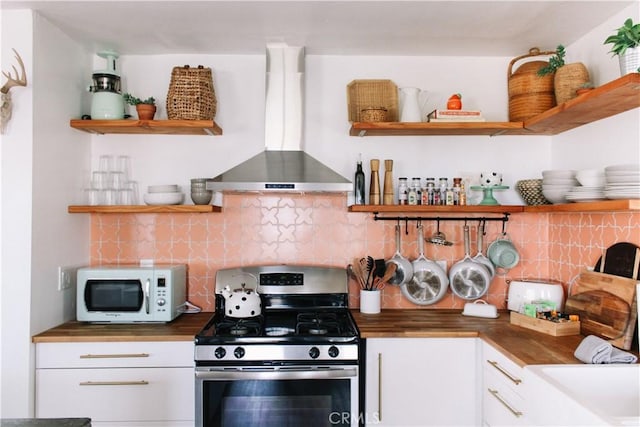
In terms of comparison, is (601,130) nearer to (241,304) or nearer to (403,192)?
(403,192)

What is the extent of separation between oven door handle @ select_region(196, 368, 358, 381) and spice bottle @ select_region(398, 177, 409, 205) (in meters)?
1.09

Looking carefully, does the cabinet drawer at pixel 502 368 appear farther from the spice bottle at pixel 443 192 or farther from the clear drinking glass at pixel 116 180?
the clear drinking glass at pixel 116 180

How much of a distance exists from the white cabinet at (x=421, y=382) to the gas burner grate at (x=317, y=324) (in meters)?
0.20

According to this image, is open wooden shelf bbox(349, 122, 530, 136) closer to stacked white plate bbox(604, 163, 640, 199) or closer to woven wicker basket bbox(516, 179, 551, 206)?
woven wicker basket bbox(516, 179, 551, 206)

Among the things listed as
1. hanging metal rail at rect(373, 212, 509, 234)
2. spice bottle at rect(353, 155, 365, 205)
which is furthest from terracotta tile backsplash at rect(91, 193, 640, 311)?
spice bottle at rect(353, 155, 365, 205)

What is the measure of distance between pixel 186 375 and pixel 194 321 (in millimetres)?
402

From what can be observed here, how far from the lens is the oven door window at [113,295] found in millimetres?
2721

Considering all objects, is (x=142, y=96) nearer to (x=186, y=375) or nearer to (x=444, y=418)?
(x=186, y=375)

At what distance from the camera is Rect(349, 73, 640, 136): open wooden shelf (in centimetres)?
204

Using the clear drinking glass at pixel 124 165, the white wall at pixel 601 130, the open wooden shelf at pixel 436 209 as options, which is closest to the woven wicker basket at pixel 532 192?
the open wooden shelf at pixel 436 209

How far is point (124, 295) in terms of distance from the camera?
274 cm

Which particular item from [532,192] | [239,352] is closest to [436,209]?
[532,192]

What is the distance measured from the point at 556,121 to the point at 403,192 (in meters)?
0.91

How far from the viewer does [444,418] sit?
8.25 ft
